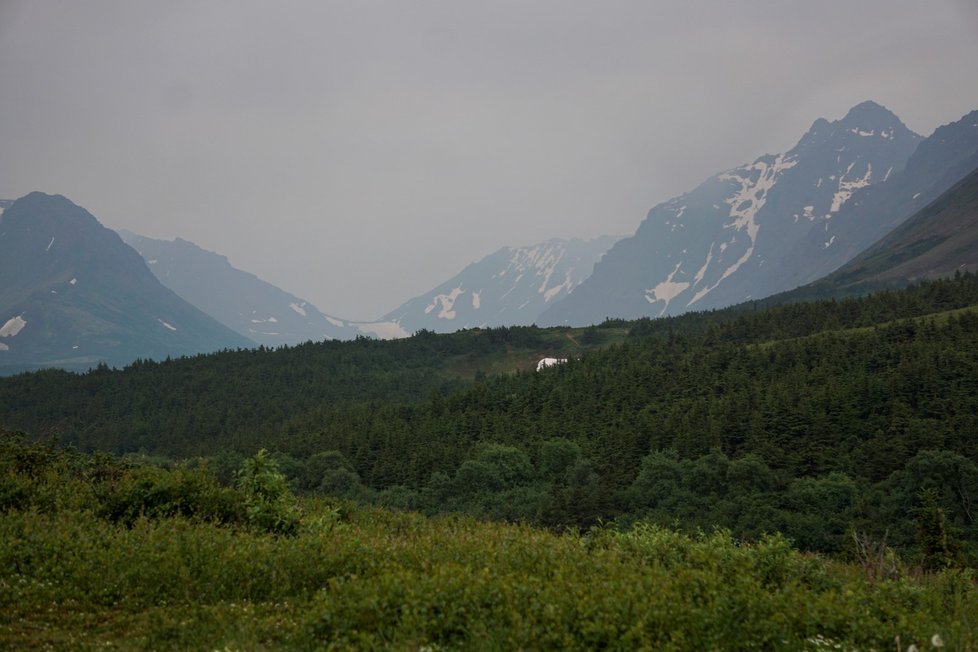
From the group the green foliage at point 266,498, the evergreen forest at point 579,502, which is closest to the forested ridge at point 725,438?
the evergreen forest at point 579,502

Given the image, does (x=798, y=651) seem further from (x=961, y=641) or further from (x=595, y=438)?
(x=595, y=438)

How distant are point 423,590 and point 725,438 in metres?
92.2

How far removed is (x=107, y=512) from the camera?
62.3 feet

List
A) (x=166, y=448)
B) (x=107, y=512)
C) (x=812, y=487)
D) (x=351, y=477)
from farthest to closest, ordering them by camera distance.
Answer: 1. (x=166, y=448)
2. (x=351, y=477)
3. (x=812, y=487)
4. (x=107, y=512)

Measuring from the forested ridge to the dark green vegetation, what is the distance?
2392 centimetres

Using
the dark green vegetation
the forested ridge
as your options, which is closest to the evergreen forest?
the dark green vegetation

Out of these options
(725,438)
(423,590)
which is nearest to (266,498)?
(423,590)

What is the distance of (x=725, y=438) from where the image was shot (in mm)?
95875

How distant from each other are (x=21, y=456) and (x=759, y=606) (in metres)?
24.5

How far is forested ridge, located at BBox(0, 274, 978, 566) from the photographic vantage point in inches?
2825

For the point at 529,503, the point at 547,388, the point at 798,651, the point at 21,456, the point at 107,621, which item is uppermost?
the point at 21,456

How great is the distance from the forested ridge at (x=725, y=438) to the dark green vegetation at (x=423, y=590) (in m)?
23.9

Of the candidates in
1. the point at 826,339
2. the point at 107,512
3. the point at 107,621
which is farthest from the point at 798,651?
the point at 826,339

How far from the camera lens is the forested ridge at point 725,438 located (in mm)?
71750
